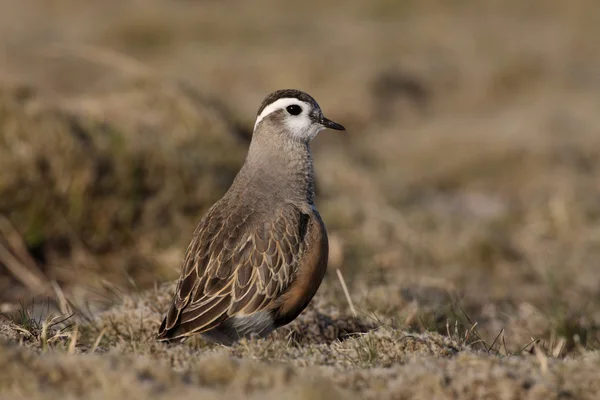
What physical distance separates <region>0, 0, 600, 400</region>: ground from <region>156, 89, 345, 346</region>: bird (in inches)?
9.4

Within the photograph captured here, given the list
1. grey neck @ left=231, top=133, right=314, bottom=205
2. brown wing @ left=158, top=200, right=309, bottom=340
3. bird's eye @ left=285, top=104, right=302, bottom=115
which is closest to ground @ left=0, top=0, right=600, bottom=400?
brown wing @ left=158, top=200, right=309, bottom=340

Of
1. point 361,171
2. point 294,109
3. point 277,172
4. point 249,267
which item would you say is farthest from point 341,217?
point 249,267

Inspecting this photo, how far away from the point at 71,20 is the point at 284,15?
26.6 ft

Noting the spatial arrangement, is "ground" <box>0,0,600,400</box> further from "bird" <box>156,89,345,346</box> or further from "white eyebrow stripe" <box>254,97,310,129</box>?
"white eyebrow stripe" <box>254,97,310,129</box>

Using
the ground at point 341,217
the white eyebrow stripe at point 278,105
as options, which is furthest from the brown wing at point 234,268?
the white eyebrow stripe at point 278,105

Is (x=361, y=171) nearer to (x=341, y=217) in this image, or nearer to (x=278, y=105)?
(x=341, y=217)

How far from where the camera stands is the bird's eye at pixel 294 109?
691cm

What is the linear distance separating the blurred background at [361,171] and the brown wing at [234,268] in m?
1.10

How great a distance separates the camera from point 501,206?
534 inches

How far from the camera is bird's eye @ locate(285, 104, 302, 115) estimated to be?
691 cm

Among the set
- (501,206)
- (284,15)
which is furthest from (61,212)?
(284,15)

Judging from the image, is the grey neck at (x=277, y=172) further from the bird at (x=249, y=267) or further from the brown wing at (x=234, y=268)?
the brown wing at (x=234, y=268)

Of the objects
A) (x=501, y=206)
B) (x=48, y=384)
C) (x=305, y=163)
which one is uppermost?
(x=305, y=163)

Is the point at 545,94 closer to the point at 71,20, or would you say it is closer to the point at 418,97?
the point at 418,97
